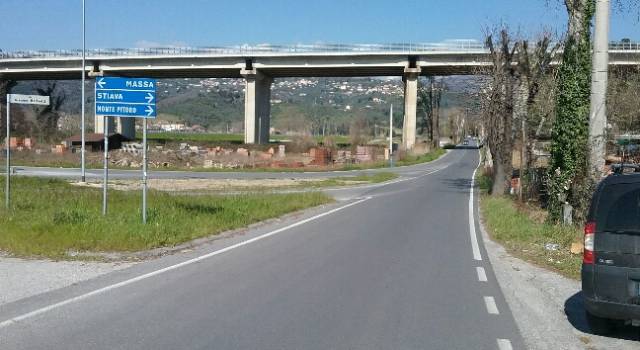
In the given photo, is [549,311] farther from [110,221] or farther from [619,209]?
[110,221]

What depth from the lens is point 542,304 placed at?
368 inches

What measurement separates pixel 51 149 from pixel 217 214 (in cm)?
6473

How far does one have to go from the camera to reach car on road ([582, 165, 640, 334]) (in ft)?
23.6

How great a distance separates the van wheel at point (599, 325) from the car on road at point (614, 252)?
8 centimetres

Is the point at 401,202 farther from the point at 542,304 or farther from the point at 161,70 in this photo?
the point at 161,70

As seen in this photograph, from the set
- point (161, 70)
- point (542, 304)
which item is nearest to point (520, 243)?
point (542, 304)

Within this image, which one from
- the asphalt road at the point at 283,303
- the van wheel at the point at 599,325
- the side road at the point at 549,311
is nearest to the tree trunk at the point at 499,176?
the asphalt road at the point at 283,303

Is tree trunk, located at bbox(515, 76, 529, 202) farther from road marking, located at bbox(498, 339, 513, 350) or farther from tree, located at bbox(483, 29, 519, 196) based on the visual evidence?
road marking, located at bbox(498, 339, 513, 350)

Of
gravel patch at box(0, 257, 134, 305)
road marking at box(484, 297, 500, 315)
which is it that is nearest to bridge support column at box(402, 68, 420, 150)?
gravel patch at box(0, 257, 134, 305)

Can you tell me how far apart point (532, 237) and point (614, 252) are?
9366 mm

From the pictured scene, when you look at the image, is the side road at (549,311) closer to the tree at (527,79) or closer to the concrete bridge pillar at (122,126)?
the tree at (527,79)

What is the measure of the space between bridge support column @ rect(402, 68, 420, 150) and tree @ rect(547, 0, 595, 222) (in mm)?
54574

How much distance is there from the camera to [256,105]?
78.3m

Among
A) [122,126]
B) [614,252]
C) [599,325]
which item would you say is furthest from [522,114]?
[122,126]
